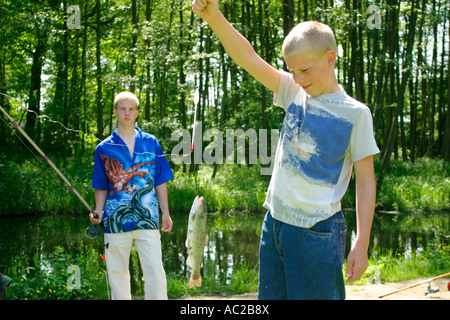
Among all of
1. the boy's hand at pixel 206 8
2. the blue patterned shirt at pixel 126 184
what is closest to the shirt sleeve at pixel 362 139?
the boy's hand at pixel 206 8

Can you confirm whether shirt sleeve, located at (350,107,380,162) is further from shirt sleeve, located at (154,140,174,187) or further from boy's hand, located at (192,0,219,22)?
shirt sleeve, located at (154,140,174,187)

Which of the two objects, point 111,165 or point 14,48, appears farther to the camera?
point 14,48

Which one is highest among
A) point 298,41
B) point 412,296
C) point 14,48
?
point 14,48

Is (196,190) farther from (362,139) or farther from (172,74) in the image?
(362,139)

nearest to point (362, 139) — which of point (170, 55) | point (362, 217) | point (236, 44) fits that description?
point (362, 217)

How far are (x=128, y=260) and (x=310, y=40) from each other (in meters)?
2.72

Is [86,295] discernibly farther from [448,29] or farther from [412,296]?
[448,29]

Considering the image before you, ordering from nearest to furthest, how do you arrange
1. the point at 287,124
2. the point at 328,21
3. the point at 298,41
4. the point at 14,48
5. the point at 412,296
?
the point at 298,41, the point at 287,124, the point at 412,296, the point at 328,21, the point at 14,48

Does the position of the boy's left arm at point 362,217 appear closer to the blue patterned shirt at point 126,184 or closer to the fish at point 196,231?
the fish at point 196,231

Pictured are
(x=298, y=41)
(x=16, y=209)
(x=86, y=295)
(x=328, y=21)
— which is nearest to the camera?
(x=298, y=41)

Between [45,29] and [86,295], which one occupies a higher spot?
[45,29]

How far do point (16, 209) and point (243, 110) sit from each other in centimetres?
886

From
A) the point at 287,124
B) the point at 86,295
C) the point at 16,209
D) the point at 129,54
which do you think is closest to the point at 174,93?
the point at 129,54

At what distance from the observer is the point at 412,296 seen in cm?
610
